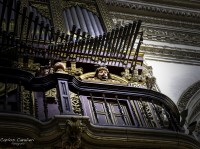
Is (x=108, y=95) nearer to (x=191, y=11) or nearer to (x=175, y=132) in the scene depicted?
(x=175, y=132)

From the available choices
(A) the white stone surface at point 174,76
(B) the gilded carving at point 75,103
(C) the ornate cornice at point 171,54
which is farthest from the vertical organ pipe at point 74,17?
(B) the gilded carving at point 75,103

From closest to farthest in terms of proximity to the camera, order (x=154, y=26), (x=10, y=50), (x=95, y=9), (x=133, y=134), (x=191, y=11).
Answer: (x=133, y=134), (x=10, y=50), (x=95, y=9), (x=154, y=26), (x=191, y=11)

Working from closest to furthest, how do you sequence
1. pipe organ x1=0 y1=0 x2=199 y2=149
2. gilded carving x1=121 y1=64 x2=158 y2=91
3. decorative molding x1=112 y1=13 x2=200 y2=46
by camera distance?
1. pipe organ x1=0 y1=0 x2=199 y2=149
2. gilded carving x1=121 y1=64 x2=158 y2=91
3. decorative molding x1=112 y1=13 x2=200 y2=46

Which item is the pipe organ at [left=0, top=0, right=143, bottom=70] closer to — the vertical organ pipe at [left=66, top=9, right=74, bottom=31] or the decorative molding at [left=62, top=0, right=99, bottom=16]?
the vertical organ pipe at [left=66, top=9, right=74, bottom=31]

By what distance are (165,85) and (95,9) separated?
2.73 meters

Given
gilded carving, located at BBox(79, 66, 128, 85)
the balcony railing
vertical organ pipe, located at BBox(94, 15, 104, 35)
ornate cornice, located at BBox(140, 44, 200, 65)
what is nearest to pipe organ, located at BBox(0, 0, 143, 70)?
gilded carving, located at BBox(79, 66, 128, 85)

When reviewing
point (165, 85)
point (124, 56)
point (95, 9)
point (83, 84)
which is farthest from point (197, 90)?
point (83, 84)

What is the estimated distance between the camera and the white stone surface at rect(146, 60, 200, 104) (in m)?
10.1

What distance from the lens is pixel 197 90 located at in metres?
10.4

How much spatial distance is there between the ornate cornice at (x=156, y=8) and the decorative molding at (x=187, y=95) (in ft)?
10.3

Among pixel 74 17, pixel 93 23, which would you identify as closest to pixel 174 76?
pixel 93 23

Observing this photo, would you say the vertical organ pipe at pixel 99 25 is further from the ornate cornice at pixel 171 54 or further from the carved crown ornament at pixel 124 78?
the carved crown ornament at pixel 124 78

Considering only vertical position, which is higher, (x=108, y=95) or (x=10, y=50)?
(x=10, y=50)

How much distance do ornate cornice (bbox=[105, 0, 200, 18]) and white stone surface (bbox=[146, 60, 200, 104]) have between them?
2.42 meters
